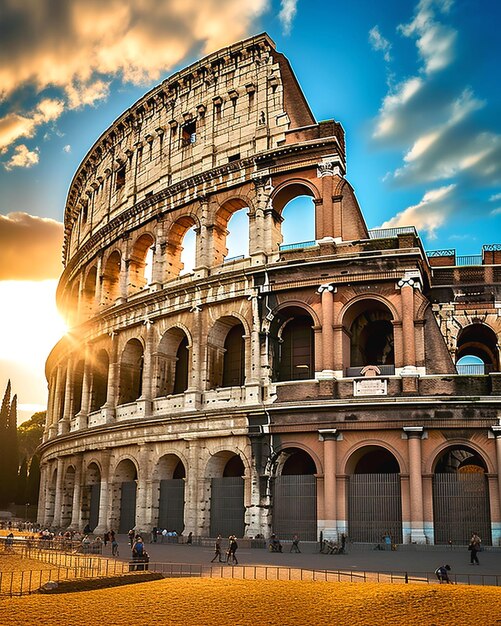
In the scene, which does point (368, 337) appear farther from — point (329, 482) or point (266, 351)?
point (329, 482)

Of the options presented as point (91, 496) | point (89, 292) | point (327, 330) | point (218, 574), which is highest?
point (89, 292)

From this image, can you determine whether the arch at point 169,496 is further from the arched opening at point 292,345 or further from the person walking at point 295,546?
the person walking at point 295,546

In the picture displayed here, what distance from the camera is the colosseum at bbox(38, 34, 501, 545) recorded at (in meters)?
24.9

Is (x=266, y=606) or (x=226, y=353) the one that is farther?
(x=226, y=353)

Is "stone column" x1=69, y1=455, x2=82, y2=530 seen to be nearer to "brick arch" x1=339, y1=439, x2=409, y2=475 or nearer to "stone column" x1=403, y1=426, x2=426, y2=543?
"brick arch" x1=339, y1=439, x2=409, y2=475

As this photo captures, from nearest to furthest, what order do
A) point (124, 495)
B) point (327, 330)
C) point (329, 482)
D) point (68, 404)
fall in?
point (329, 482), point (327, 330), point (124, 495), point (68, 404)

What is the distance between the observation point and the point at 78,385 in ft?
128

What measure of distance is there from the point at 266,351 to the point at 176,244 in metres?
8.29

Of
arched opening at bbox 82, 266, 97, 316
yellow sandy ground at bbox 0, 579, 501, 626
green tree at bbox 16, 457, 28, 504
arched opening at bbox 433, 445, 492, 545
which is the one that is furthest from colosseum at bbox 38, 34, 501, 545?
green tree at bbox 16, 457, 28, 504

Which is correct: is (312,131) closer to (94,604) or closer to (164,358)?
(164,358)

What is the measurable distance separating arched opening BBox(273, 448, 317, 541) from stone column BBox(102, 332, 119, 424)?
9.63 metres

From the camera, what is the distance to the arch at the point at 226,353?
29.6 meters

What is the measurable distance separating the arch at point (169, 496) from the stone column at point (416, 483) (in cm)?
928

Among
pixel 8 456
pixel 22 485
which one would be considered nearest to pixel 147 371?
pixel 22 485
